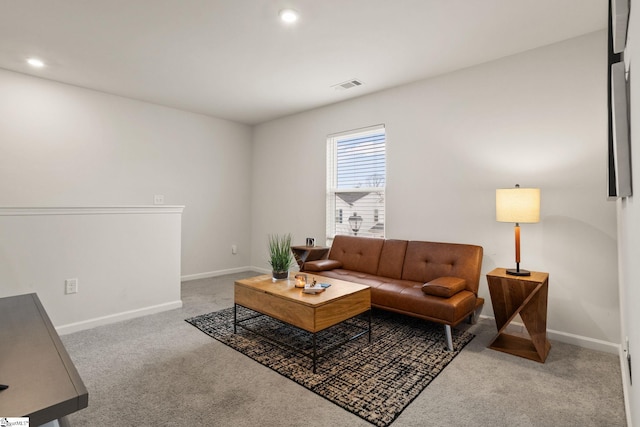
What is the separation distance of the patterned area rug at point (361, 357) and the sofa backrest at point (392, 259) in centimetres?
47

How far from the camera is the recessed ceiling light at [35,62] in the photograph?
128 inches

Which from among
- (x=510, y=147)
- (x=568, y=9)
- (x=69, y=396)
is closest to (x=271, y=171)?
(x=510, y=147)

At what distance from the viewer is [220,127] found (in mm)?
5434

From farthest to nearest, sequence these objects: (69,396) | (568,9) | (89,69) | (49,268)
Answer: (89,69) < (49,268) < (568,9) < (69,396)

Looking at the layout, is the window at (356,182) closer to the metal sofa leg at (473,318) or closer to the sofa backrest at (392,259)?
the sofa backrest at (392,259)

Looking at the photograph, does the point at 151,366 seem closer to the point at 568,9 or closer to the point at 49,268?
the point at 49,268

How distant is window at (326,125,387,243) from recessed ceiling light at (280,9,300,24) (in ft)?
6.13

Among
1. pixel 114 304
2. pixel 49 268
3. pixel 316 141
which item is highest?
pixel 316 141

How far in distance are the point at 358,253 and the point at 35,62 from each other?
406cm

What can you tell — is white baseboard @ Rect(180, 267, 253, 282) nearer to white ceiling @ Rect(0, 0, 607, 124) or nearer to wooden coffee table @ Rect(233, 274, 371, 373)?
wooden coffee table @ Rect(233, 274, 371, 373)

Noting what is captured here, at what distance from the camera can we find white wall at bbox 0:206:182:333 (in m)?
2.74

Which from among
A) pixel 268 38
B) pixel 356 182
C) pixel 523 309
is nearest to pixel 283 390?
pixel 523 309

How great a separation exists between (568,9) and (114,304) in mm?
4721

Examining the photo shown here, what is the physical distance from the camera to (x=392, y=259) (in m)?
3.58
